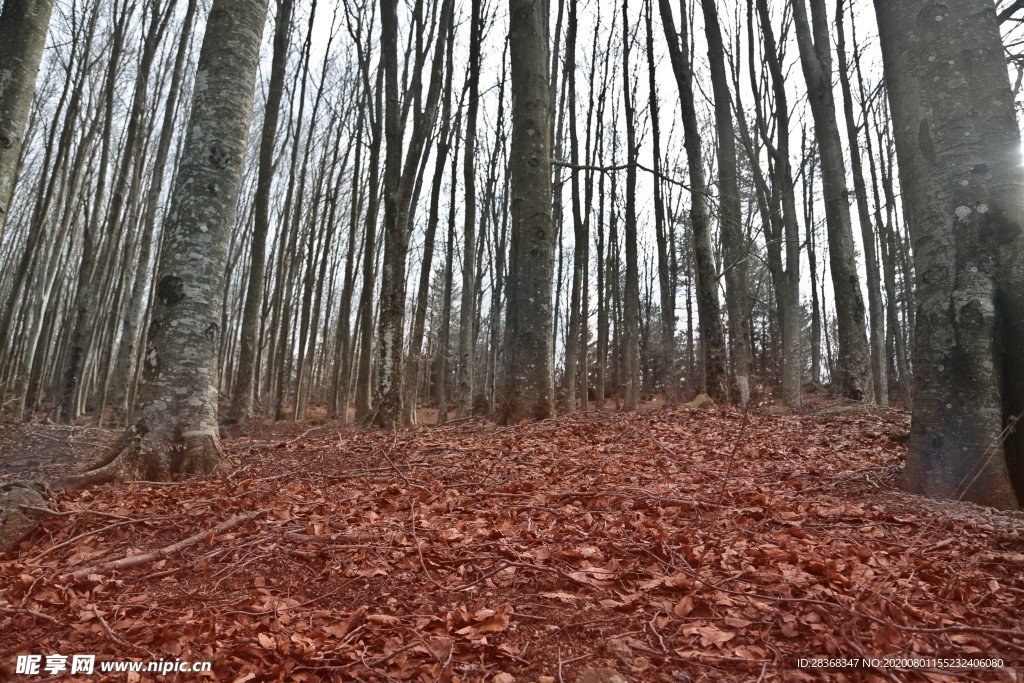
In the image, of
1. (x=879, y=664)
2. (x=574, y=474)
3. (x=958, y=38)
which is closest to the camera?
(x=879, y=664)

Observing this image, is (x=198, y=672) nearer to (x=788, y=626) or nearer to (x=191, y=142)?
(x=788, y=626)

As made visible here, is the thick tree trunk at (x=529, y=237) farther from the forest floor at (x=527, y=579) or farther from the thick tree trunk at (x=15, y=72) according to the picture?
the thick tree trunk at (x=15, y=72)

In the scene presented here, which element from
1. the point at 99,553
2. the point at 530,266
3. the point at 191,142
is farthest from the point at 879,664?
the point at 530,266

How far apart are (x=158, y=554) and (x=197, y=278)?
7.73 feet

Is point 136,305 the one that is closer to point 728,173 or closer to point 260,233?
point 260,233

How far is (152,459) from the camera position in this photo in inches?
153

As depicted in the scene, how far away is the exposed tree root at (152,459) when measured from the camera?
3.72 metres

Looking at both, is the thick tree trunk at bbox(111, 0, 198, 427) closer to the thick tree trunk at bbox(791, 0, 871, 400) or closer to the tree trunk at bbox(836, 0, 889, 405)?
the thick tree trunk at bbox(791, 0, 871, 400)

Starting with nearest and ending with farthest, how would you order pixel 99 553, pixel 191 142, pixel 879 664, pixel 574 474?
pixel 879 664 < pixel 99 553 < pixel 574 474 < pixel 191 142

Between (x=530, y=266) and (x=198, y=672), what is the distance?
5.94m

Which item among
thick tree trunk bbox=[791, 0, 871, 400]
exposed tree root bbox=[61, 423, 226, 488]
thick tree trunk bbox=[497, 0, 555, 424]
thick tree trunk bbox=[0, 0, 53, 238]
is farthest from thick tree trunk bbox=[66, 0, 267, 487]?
thick tree trunk bbox=[791, 0, 871, 400]

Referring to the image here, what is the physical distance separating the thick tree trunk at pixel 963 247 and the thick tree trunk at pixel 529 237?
14.1 ft

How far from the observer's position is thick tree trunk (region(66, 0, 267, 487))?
393 cm

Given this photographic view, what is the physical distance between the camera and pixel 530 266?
7160 mm
